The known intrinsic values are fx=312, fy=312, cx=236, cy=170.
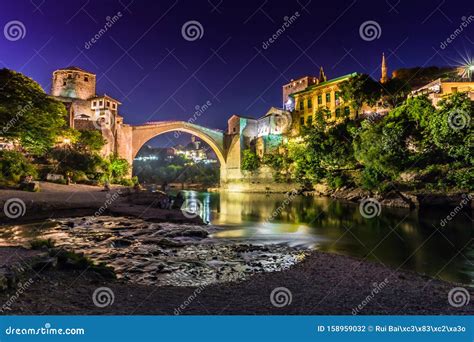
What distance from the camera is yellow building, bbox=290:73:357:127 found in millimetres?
42094

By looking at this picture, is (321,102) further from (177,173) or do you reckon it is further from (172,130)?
(177,173)

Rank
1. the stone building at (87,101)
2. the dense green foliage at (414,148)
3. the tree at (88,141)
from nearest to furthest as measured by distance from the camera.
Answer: the dense green foliage at (414,148) → the tree at (88,141) → the stone building at (87,101)

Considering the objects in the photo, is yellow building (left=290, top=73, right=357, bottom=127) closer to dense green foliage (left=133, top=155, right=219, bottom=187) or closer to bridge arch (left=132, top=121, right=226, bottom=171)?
bridge arch (left=132, top=121, right=226, bottom=171)

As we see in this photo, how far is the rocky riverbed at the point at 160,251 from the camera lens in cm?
644

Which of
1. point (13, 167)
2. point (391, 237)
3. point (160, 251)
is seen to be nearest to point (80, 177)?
point (13, 167)

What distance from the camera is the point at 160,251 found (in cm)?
834

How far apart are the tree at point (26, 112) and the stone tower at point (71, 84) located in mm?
32201

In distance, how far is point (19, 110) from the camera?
641 inches

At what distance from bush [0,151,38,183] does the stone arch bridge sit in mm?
22266

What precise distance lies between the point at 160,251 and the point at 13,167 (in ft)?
54.2

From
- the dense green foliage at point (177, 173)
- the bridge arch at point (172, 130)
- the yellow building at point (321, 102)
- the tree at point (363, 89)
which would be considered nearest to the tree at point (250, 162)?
the bridge arch at point (172, 130)

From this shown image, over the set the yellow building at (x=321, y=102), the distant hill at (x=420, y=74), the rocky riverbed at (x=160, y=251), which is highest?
the distant hill at (x=420, y=74)

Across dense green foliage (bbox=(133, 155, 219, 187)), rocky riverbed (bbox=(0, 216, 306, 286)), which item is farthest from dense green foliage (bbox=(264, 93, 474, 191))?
dense green foliage (bbox=(133, 155, 219, 187))

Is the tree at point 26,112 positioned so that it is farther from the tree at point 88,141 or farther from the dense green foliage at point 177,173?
the dense green foliage at point 177,173
